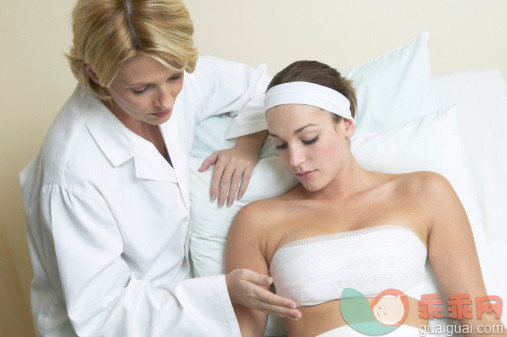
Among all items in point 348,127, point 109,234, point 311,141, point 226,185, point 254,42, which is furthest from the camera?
point 254,42

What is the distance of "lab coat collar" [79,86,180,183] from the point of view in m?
1.65

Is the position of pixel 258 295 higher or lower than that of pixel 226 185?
lower

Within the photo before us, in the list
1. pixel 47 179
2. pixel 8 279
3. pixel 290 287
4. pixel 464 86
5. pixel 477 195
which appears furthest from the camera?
pixel 8 279

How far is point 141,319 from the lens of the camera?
1.68 m

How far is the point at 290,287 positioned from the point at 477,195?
0.89m

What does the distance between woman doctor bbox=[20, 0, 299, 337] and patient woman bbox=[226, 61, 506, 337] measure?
0.65 feet

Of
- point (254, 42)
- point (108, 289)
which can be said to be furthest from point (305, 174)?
point (254, 42)

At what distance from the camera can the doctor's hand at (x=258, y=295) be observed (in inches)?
59.1

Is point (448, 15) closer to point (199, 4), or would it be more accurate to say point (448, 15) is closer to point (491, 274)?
point (199, 4)

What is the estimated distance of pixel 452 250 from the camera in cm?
171

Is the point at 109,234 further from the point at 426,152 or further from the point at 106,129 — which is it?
the point at 426,152

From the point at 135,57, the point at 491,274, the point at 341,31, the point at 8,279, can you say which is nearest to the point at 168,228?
the point at 135,57

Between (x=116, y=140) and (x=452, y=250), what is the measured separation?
105 centimetres

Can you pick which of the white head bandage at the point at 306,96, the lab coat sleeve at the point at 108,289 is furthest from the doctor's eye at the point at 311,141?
the lab coat sleeve at the point at 108,289
